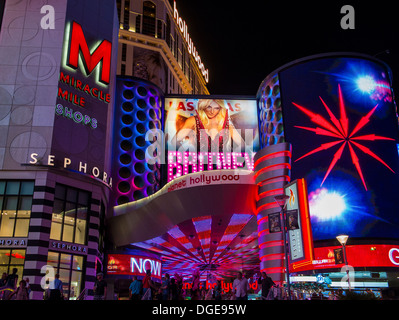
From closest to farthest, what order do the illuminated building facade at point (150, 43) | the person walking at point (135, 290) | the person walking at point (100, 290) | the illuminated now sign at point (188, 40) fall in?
the person walking at point (100, 290), the person walking at point (135, 290), the illuminated building facade at point (150, 43), the illuminated now sign at point (188, 40)

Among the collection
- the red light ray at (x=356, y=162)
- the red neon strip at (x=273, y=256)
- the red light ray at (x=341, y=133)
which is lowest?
the red neon strip at (x=273, y=256)

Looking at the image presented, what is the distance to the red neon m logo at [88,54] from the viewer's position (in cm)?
3547

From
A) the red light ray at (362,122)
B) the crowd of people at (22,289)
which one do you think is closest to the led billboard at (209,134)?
the red light ray at (362,122)

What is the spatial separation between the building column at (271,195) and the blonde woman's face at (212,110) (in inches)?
874

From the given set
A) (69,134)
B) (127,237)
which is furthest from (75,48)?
(127,237)

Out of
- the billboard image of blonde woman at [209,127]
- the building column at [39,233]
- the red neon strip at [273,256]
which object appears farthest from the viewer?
the billboard image of blonde woman at [209,127]

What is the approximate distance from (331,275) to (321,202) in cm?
745

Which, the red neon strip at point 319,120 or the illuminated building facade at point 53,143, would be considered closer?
the illuminated building facade at point 53,143

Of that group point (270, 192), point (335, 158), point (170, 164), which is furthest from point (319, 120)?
point (170, 164)

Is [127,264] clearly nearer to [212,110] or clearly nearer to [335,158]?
[212,110]

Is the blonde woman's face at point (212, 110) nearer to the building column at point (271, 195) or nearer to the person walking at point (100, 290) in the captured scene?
the building column at point (271, 195)

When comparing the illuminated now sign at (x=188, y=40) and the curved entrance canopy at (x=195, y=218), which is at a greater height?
the illuminated now sign at (x=188, y=40)

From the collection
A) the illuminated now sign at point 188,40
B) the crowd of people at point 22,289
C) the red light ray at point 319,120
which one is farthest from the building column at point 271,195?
the illuminated now sign at point 188,40

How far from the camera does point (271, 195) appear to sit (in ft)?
106
